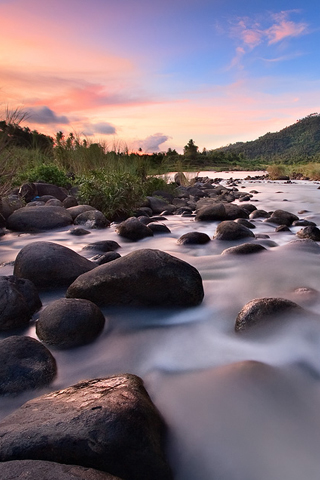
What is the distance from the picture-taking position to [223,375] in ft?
6.26

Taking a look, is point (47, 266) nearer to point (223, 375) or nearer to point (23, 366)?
point (23, 366)

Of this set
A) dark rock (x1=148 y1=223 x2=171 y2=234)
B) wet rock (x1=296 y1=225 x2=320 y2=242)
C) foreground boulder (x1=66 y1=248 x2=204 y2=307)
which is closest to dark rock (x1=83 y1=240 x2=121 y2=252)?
dark rock (x1=148 y1=223 x2=171 y2=234)

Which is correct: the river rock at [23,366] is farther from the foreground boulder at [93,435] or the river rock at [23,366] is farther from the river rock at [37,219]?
the river rock at [37,219]

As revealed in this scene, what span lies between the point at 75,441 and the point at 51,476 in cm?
19

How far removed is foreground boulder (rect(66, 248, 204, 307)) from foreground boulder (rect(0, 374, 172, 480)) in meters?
1.27

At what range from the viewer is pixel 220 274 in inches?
149

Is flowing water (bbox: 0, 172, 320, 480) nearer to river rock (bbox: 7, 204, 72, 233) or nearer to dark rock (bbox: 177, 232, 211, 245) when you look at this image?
dark rock (bbox: 177, 232, 211, 245)

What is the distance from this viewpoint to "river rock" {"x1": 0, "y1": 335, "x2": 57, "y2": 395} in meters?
1.76

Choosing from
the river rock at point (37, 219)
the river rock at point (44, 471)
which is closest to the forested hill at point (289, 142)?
the river rock at point (37, 219)

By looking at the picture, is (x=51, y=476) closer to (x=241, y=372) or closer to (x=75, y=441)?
(x=75, y=441)

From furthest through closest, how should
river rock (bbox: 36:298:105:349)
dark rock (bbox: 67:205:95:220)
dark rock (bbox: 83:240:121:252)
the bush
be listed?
1. the bush
2. dark rock (bbox: 67:205:95:220)
3. dark rock (bbox: 83:240:121:252)
4. river rock (bbox: 36:298:105:349)

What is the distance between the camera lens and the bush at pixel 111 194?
7859mm

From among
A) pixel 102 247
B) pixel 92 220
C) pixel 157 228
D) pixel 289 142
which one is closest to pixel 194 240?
pixel 157 228

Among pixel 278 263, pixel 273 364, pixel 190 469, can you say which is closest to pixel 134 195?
pixel 278 263
